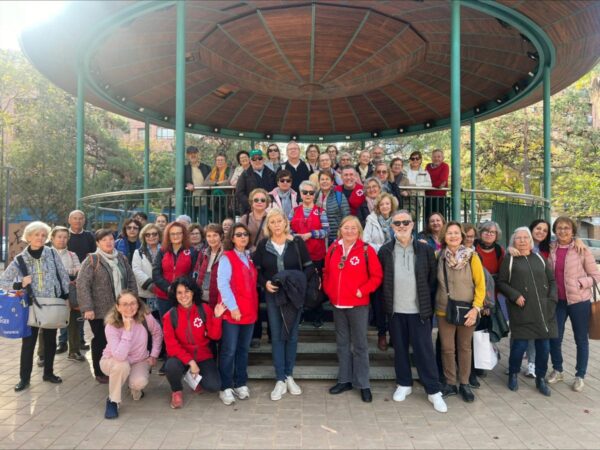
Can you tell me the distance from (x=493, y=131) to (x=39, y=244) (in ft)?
91.1

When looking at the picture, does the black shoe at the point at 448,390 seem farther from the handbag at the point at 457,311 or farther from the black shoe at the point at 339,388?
the black shoe at the point at 339,388

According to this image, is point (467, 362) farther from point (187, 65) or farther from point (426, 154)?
point (426, 154)

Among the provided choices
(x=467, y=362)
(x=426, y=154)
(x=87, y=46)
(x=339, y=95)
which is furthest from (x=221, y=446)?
(x=426, y=154)

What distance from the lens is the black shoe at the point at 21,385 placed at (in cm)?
511

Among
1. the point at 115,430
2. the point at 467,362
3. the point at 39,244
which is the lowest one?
the point at 115,430

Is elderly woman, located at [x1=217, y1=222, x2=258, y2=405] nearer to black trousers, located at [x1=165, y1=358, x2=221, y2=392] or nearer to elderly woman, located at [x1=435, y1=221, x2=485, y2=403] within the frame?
black trousers, located at [x1=165, y1=358, x2=221, y2=392]

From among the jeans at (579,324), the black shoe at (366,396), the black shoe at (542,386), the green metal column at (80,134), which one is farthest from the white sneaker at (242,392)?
the green metal column at (80,134)

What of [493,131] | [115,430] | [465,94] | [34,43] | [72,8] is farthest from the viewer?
[493,131]

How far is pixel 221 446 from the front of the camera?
12.5ft

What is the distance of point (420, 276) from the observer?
468 cm

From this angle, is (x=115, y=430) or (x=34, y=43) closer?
(x=115, y=430)

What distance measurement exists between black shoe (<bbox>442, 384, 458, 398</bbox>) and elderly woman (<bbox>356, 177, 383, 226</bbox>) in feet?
7.17

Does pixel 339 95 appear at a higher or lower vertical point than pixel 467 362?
higher

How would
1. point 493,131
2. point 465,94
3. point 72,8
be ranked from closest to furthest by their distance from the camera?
point 72,8 < point 465,94 < point 493,131
